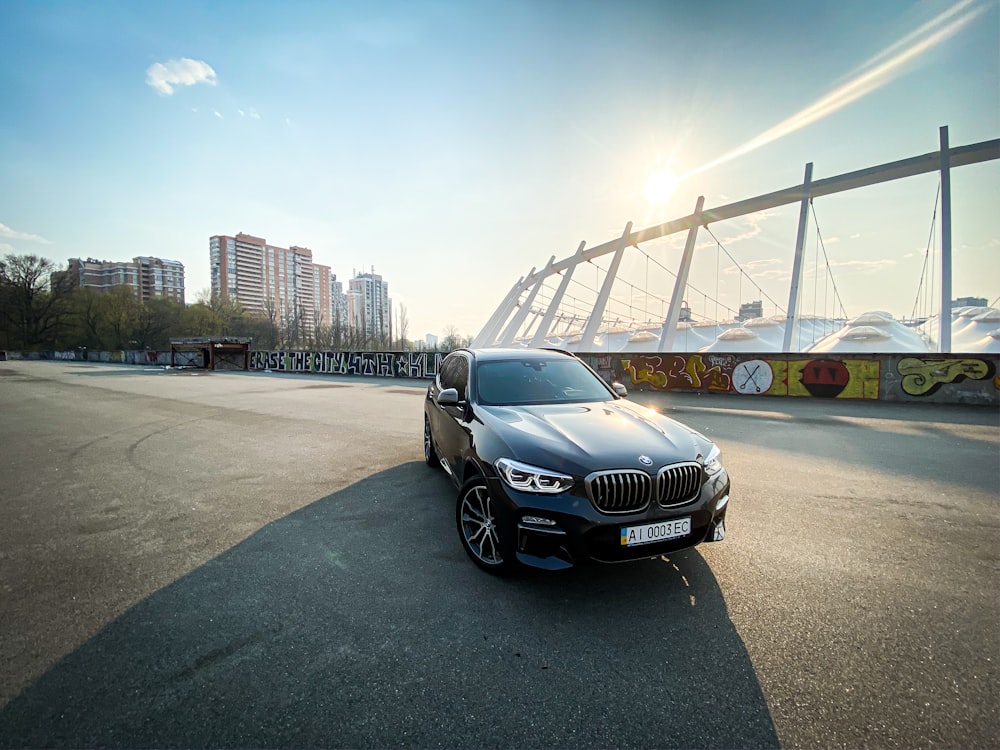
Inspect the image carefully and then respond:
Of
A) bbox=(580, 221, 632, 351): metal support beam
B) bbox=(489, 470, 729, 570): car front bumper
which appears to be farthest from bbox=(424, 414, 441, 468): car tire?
bbox=(580, 221, 632, 351): metal support beam

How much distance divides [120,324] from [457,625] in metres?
92.5

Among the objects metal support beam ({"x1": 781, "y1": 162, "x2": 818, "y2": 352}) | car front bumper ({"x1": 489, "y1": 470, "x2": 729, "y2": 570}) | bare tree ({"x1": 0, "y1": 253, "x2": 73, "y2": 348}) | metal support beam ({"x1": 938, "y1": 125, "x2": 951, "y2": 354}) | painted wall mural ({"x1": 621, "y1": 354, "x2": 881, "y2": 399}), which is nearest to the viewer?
car front bumper ({"x1": 489, "y1": 470, "x2": 729, "y2": 570})

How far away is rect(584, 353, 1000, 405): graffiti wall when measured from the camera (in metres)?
12.6

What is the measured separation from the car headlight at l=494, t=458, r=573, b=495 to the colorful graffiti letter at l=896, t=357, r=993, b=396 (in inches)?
639

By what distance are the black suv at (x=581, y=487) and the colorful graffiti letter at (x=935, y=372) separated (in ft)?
48.5

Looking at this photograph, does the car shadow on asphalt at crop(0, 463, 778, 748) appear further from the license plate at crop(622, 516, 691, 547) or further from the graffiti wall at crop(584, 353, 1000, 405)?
the graffiti wall at crop(584, 353, 1000, 405)

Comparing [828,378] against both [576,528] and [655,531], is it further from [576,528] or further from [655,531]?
[576,528]

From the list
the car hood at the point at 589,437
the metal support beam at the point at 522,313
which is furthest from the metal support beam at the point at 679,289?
the car hood at the point at 589,437

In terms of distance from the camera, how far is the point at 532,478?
9.43ft

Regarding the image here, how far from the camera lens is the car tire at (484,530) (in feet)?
9.69

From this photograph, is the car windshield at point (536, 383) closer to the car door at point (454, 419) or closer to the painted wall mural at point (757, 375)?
the car door at point (454, 419)

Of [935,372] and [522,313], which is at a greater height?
[522,313]

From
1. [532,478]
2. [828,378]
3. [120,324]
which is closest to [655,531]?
[532,478]

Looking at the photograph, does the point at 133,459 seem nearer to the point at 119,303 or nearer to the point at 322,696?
the point at 322,696
